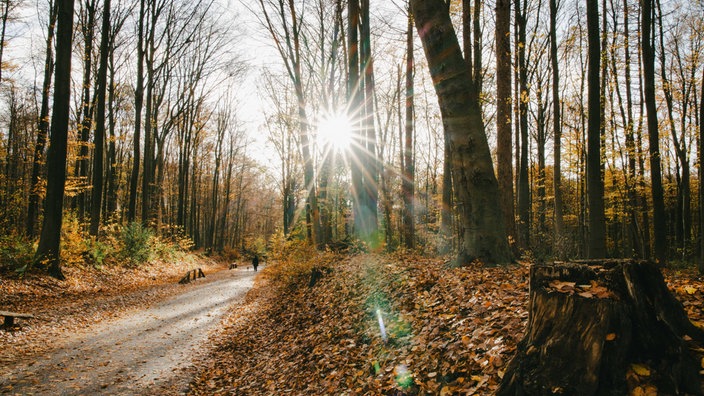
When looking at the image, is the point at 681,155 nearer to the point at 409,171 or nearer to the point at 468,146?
the point at 409,171

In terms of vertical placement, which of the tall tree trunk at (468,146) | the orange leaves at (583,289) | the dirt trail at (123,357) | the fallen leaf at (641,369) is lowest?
the dirt trail at (123,357)

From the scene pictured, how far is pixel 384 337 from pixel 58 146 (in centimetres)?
1213

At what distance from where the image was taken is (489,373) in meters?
2.95

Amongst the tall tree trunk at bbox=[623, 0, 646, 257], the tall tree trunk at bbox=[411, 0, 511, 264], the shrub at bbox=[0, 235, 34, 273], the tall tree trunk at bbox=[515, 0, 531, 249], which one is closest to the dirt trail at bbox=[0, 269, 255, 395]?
the shrub at bbox=[0, 235, 34, 273]

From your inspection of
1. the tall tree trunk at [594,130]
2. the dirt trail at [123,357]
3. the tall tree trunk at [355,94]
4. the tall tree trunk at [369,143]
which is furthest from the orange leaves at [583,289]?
the tall tree trunk at [355,94]

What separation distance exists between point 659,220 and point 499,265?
7298 millimetres

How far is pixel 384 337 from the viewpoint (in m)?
4.96

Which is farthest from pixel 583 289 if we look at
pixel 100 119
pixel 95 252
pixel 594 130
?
pixel 100 119

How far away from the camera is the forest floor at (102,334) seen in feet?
17.8

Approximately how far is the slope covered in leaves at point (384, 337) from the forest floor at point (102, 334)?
808mm

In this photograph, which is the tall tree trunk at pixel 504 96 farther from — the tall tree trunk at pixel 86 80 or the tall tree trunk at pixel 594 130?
the tall tree trunk at pixel 86 80

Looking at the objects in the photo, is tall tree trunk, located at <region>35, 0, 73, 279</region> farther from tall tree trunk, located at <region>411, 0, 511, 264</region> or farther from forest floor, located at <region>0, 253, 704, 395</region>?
tall tree trunk, located at <region>411, 0, 511, 264</region>

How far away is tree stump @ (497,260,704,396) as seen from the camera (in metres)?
2.17

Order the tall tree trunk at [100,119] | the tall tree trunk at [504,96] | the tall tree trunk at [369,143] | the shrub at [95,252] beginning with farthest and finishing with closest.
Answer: the tall tree trunk at [100,119] < the shrub at [95,252] < the tall tree trunk at [369,143] < the tall tree trunk at [504,96]
